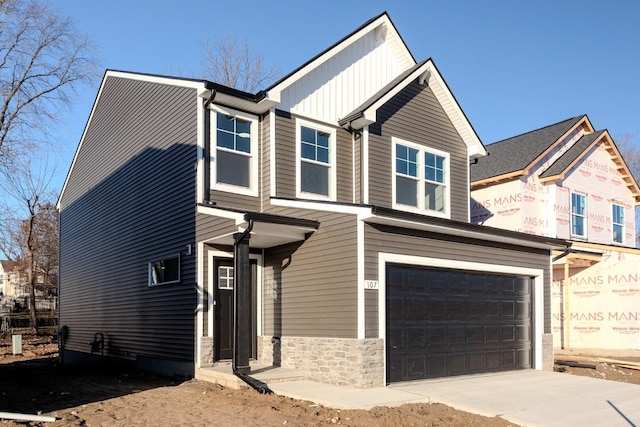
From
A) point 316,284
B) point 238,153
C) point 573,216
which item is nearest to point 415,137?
point 238,153

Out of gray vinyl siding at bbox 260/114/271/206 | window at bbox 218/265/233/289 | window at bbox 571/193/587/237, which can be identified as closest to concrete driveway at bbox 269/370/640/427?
window at bbox 218/265/233/289

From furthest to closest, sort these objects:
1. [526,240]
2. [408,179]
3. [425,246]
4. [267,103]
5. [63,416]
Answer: [408,179] → [526,240] → [267,103] → [425,246] → [63,416]

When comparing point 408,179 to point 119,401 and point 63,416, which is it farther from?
point 63,416

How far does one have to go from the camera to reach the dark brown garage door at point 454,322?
450 inches

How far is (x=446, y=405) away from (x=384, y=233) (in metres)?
3.20

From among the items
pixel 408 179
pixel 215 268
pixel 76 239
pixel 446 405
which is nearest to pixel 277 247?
pixel 215 268

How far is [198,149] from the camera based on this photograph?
1219 centimetres

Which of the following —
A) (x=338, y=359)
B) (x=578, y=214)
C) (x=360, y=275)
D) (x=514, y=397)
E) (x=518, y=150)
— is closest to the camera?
(x=514, y=397)

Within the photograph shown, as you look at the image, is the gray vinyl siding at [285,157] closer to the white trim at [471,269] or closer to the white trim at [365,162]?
the white trim at [365,162]

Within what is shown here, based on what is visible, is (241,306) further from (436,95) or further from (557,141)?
(557,141)

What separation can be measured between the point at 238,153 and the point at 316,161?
Answer: 1.81 m

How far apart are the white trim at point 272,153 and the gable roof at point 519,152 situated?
9.82 metres

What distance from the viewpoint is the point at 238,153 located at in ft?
41.8

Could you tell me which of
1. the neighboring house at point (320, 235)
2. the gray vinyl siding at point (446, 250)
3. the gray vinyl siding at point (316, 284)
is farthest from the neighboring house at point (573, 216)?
the gray vinyl siding at point (316, 284)
